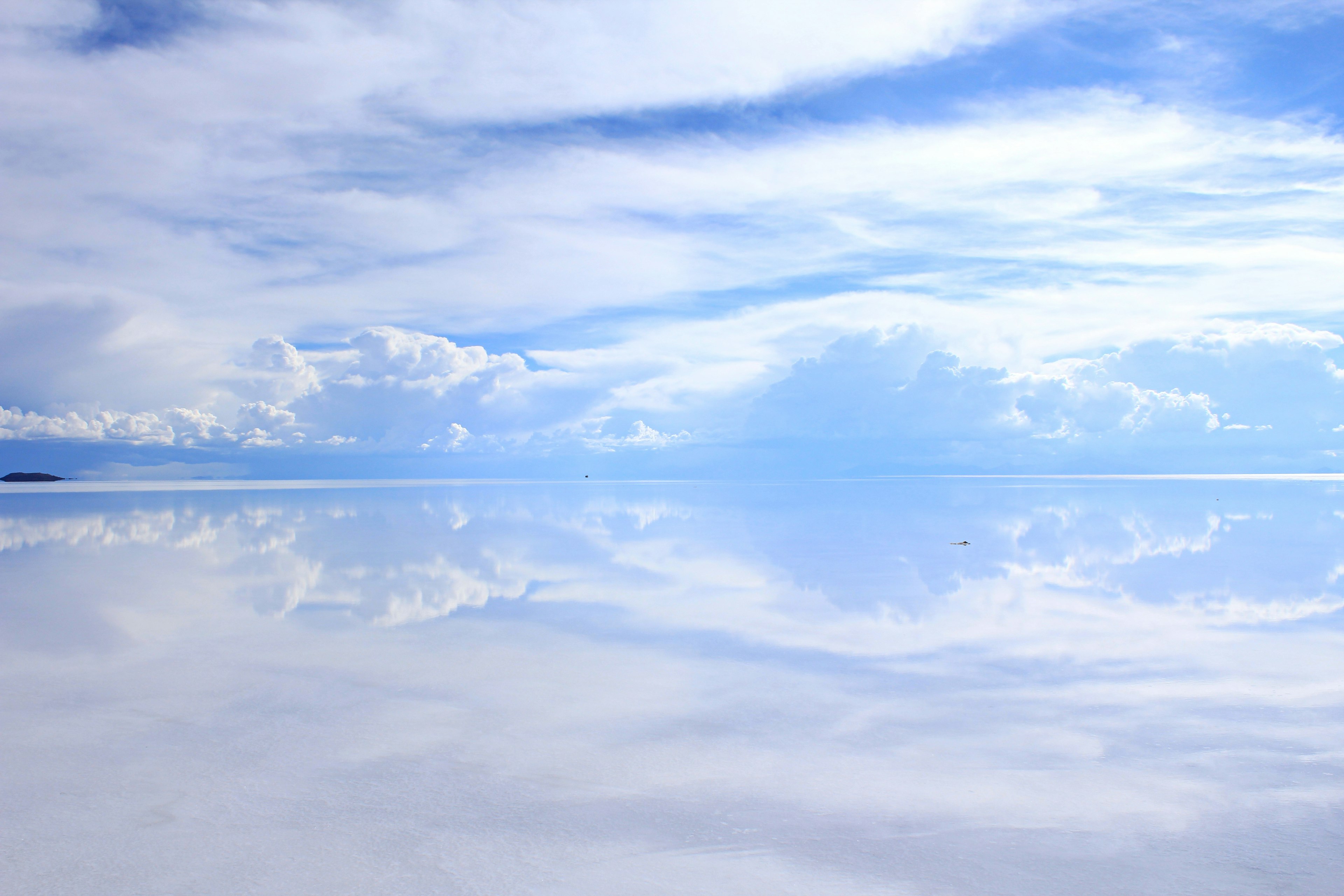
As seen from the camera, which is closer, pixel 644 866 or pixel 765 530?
pixel 644 866

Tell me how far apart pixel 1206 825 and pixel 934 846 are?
1.94 meters

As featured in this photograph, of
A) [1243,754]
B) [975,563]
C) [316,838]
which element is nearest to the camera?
[316,838]

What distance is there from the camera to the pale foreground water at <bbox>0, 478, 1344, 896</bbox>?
5.34m

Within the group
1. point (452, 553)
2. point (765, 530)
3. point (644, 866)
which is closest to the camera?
point (644, 866)

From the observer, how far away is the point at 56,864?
5.30m

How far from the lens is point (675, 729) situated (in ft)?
26.1

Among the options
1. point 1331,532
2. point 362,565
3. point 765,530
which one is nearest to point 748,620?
point 362,565

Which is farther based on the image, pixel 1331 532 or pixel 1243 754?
pixel 1331 532

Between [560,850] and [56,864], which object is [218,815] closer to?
[56,864]

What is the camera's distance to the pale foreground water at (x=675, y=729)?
5340 millimetres

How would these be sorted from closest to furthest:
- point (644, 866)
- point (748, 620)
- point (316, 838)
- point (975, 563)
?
point (644, 866)
point (316, 838)
point (748, 620)
point (975, 563)

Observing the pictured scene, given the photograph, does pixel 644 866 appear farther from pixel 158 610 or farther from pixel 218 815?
pixel 158 610

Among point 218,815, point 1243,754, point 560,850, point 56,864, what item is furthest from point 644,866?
point 1243,754

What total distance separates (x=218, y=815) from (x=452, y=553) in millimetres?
16724
